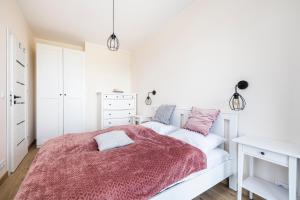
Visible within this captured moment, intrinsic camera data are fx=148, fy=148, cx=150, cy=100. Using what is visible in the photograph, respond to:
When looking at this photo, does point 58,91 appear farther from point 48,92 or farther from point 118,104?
point 118,104

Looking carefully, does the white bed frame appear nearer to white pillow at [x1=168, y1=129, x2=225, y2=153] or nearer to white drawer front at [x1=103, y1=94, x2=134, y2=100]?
white pillow at [x1=168, y1=129, x2=225, y2=153]

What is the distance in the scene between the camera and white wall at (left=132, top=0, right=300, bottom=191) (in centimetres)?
147

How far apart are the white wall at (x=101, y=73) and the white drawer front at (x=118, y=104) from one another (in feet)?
1.75

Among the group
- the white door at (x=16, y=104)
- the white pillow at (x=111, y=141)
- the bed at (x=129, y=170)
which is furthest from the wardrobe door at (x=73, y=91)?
the white pillow at (x=111, y=141)

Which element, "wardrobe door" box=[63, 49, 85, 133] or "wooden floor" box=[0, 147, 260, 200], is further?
"wardrobe door" box=[63, 49, 85, 133]

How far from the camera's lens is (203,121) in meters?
1.89

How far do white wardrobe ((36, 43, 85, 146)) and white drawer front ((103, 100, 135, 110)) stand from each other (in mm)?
595

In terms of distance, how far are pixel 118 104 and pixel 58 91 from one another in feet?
4.34

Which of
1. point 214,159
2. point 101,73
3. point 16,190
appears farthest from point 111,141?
point 101,73

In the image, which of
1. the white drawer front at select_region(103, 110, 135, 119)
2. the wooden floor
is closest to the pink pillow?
the wooden floor

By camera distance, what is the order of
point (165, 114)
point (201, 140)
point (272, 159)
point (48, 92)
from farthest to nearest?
point (48, 92), point (165, 114), point (201, 140), point (272, 159)

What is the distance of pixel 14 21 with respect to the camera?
7.35 feet

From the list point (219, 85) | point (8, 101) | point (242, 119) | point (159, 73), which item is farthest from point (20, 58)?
point (242, 119)

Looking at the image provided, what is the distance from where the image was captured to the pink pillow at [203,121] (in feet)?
6.01
